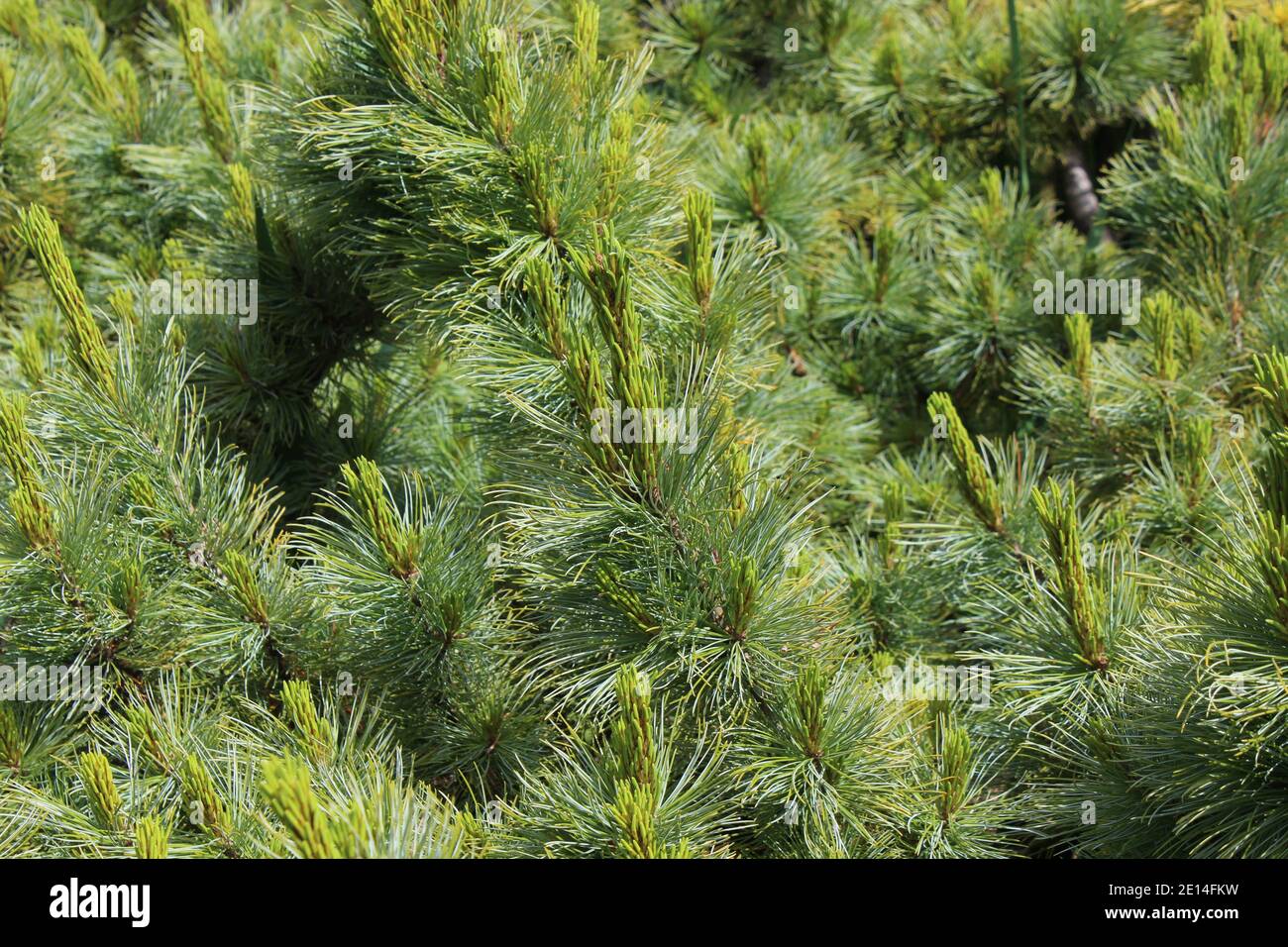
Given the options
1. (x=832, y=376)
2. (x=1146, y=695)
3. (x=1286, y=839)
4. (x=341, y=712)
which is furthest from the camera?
(x=832, y=376)

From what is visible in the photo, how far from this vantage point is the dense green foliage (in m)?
1.03

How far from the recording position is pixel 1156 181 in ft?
5.72

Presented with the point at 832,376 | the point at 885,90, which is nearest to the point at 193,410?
the point at 832,376

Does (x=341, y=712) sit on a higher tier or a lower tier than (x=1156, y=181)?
lower

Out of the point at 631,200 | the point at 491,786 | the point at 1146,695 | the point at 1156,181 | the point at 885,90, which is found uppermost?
the point at 885,90

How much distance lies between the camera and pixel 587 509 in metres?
1.08

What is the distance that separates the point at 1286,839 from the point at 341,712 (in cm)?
88

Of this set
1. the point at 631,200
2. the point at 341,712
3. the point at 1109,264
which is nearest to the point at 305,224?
the point at 631,200

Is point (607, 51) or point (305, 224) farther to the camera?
point (607, 51)

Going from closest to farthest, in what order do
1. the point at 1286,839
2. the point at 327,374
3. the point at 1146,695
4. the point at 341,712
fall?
1. the point at 1286,839
2. the point at 1146,695
3. the point at 341,712
4. the point at 327,374

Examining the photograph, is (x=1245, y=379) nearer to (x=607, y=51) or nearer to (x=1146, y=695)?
(x=1146, y=695)

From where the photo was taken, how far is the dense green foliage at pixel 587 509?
1032 millimetres

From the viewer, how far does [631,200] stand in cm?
128

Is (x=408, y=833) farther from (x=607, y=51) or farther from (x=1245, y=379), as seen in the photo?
(x=607, y=51)
